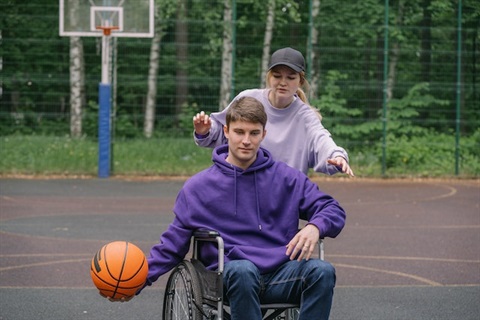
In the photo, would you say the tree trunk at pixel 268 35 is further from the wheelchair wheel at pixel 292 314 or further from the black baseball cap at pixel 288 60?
the wheelchair wheel at pixel 292 314

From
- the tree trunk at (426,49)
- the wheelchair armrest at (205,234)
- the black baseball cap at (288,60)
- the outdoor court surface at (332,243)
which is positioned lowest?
the outdoor court surface at (332,243)

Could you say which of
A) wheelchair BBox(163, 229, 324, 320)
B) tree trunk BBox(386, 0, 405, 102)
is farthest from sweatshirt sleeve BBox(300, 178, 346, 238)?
tree trunk BBox(386, 0, 405, 102)

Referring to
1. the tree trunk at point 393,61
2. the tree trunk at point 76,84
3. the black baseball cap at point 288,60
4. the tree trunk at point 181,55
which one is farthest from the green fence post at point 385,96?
the black baseball cap at point 288,60

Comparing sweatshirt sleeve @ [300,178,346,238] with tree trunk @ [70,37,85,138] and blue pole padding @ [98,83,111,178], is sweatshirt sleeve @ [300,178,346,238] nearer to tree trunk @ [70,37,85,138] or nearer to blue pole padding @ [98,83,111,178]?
blue pole padding @ [98,83,111,178]

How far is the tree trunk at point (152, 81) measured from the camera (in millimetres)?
18250

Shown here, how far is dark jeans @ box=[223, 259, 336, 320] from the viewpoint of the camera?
4.83 meters

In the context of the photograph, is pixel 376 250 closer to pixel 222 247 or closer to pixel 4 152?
pixel 222 247

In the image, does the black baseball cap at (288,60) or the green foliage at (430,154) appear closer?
the black baseball cap at (288,60)

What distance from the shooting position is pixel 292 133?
5840 millimetres

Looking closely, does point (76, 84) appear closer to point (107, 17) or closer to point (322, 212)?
point (107, 17)

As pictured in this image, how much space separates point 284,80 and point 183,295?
4.14 feet

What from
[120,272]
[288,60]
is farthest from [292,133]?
[120,272]

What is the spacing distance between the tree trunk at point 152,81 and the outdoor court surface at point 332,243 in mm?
1184

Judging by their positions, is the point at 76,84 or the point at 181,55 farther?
the point at 76,84
